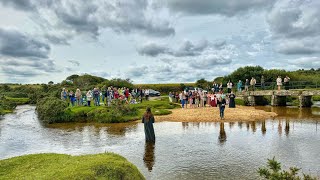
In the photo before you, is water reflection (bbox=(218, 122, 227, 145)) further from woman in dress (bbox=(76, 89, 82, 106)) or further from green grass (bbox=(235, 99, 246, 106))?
green grass (bbox=(235, 99, 246, 106))

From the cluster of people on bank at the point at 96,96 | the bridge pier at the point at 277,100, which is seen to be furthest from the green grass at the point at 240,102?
the cluster of people on bank at the point at 96,96

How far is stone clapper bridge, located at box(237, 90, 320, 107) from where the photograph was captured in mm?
44166

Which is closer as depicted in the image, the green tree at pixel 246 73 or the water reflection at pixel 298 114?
the water reflection at pixel 298 114

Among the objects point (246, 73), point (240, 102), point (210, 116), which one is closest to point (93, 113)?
point (210, 116)

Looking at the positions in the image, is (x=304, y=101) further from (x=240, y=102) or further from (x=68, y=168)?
(x=68, y=168)

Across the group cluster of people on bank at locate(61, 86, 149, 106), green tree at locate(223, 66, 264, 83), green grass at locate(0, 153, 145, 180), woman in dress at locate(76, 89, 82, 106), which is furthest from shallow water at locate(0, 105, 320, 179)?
green tree at locate(223, 66, 264, 83)

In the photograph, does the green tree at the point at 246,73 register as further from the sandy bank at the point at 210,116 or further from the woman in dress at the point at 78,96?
the woman in dress at the point at 78,96

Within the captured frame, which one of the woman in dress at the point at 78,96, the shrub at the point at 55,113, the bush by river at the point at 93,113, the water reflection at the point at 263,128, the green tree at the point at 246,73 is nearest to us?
the water reflection at the point at 263,128

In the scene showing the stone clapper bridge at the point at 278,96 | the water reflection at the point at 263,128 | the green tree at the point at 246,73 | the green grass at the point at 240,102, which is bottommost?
the water reflection at the point at 263,128

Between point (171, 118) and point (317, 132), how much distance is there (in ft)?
44.4

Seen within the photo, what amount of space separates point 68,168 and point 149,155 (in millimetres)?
7659

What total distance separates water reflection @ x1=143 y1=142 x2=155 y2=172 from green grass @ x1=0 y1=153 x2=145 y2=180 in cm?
387

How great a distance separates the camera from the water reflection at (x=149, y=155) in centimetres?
1495

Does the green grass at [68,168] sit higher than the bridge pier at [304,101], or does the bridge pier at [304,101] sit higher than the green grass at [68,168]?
the bridge pier at [304,101]
